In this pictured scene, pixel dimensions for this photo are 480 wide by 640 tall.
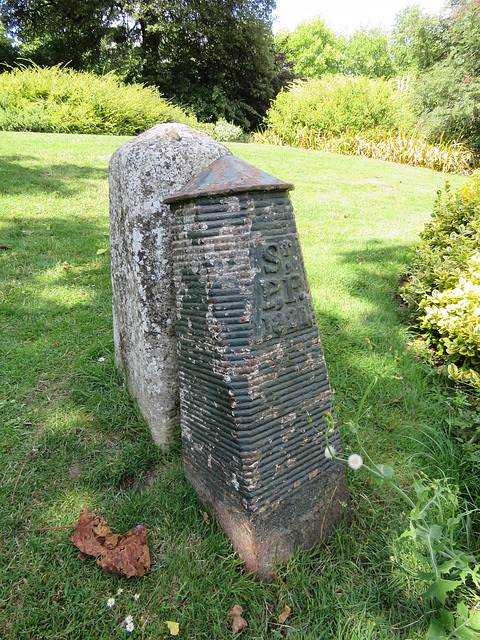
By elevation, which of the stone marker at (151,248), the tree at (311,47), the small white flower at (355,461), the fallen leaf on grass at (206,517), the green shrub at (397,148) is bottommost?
the fallen leaf on grass at (206,517)

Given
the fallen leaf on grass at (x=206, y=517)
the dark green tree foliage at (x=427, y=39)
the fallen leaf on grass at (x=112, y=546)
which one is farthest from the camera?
the dark green tree foliage at (x=427, y=39)

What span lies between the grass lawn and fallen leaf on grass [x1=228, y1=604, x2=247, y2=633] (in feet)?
0.07

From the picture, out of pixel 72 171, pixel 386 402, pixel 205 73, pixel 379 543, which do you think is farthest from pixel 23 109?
pixel 205 73

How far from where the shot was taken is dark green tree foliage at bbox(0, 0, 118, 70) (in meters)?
17.6

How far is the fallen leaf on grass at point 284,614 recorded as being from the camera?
1460mm

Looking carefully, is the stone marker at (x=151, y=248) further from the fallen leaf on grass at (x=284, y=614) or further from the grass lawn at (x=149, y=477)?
the fallen leaf on grass at (x=284, y=614)

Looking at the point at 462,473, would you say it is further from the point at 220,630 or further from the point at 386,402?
the point at 220,630

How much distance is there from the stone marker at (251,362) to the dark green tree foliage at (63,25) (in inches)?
844

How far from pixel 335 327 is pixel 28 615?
8.81 ft

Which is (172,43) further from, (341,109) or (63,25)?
(341,109)

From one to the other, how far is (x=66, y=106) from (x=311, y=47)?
36396 millimetres

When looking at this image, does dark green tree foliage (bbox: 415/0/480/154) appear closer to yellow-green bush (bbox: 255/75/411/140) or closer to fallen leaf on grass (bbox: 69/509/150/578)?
yellow-green bush (bbox: 255/75/411/140)

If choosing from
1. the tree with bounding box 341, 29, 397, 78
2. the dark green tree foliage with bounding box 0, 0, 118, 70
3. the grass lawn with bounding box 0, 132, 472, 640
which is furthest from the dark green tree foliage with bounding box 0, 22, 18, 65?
the tree with bounding box 341, 29, 397, 78

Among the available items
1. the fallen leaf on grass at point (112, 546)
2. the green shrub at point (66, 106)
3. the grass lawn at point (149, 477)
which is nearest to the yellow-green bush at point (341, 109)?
the green shrub at point (66, 106)
